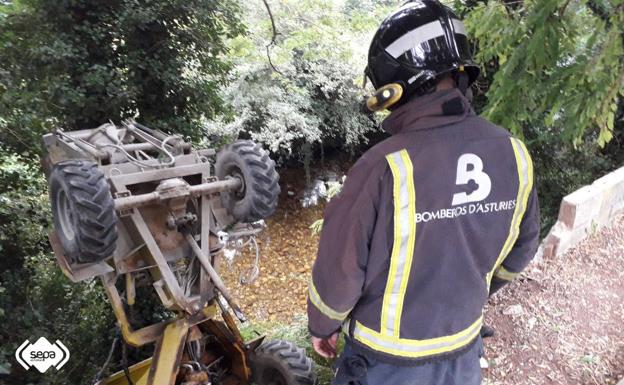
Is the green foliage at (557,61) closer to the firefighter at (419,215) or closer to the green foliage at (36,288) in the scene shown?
the firefighter at (419,215)

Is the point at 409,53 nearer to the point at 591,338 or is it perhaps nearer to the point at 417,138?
the point at 417,138

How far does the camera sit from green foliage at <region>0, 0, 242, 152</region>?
440 centimetres

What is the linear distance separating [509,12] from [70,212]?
297 cm

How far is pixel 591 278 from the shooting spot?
13.2 ft

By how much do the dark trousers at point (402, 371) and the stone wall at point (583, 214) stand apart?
8.82 ft

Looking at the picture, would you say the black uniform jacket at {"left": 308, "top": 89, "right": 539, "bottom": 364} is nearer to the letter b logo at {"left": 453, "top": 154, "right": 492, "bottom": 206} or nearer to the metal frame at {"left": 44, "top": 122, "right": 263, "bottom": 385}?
the letter b logo at {"left": 453, "top": 154, "right": 492, "bottom": 206}

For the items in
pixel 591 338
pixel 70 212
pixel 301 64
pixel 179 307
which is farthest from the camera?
pixel 301 64

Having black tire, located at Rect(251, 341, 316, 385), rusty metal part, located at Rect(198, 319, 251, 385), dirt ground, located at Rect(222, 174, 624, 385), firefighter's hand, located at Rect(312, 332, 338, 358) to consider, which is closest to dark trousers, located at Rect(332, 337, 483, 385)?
firefighter's hand, located at Rect(312, 332, 338, 358)

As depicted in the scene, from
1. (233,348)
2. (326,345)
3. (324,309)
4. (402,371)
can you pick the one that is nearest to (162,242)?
(233,348)

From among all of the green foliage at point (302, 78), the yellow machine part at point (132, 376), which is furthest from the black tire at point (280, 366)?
the green foliage at point (302, 78)

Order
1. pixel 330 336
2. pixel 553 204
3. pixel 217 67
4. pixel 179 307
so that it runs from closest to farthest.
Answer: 1. pixel 330 336
2. pixel 179 307
3. pixel 217 67
4. pixel 553 204

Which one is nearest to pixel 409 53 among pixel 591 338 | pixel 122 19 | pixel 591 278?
pixel 591 338

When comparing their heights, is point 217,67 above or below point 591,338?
above

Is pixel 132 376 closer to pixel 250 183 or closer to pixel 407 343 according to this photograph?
pixel 250 183
